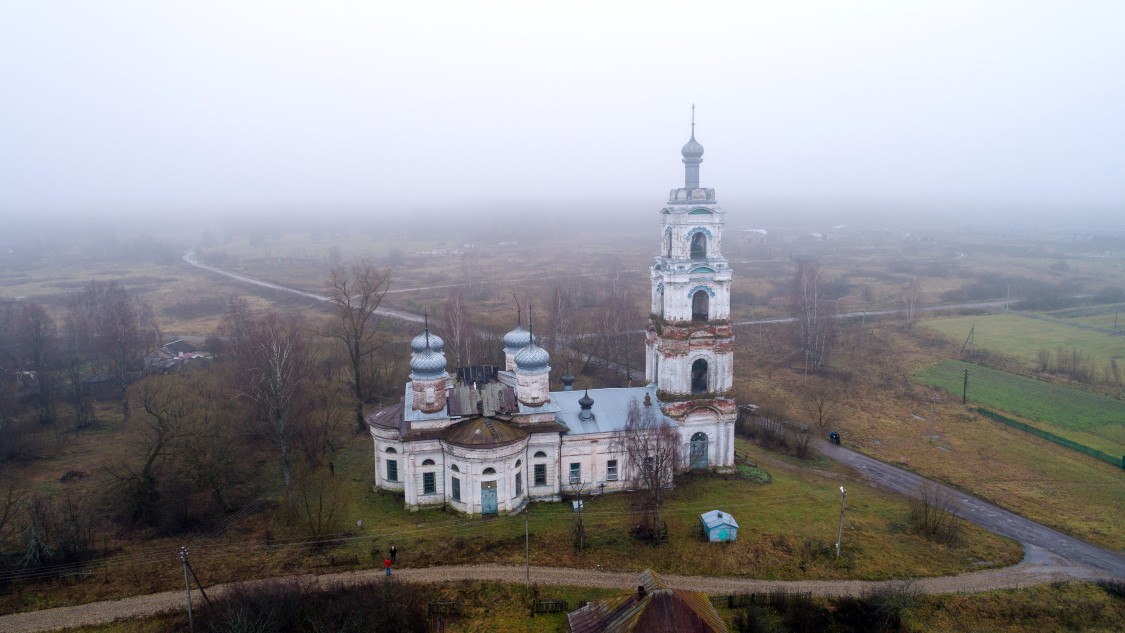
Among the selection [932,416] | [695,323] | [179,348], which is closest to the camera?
[695,323]

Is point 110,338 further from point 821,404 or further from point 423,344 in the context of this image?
point 821,404

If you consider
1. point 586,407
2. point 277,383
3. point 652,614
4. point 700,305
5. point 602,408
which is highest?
point 700,305

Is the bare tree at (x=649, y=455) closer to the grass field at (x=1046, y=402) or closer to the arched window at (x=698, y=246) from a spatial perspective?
the arched window at (x=698, y=246)

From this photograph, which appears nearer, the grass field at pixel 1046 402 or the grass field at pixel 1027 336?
the grass field at pixel 1046 402

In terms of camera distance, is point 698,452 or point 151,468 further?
point 698,452

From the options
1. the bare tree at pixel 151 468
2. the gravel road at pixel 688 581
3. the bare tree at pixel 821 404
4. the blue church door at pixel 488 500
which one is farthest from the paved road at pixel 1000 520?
the bare tree at pixel 151 468

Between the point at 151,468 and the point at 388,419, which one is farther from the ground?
the point at 388,419

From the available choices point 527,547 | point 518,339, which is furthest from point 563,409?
point 527,547
